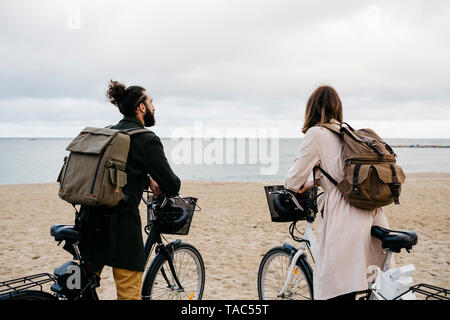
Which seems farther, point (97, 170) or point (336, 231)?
point (336, 231)

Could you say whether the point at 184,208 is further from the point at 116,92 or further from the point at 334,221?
the point at 334,221

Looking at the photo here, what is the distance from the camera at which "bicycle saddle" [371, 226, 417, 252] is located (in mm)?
2215

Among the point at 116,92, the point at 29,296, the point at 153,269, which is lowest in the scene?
the point at 153,269

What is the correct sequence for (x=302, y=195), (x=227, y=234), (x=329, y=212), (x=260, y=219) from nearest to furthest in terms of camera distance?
1. (x=329, y=212)
2. (x=302, y=195)
3. (x=227, y=234)
4. (x=260, y=219)

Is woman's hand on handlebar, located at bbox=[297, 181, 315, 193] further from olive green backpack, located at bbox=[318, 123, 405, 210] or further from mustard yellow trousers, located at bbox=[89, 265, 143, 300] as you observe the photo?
mustard yellow trousers, located at bbox=[89, 265, 143, 300]

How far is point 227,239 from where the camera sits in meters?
7.92

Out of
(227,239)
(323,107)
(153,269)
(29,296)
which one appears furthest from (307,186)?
(227,239)

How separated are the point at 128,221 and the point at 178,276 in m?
1.23

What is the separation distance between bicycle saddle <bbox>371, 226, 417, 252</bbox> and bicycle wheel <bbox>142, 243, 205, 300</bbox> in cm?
179

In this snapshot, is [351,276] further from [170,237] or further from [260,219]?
[260,219]

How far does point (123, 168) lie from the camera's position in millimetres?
2318
